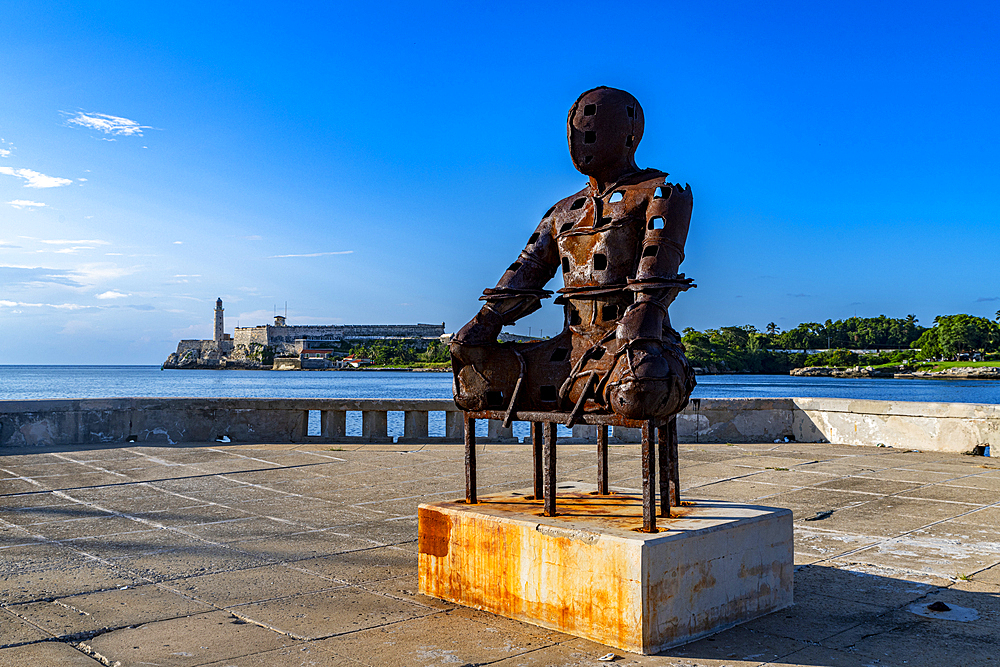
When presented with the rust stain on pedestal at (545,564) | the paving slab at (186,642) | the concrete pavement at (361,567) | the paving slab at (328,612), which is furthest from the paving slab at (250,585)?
the rust stain on pedestal at (545,564)

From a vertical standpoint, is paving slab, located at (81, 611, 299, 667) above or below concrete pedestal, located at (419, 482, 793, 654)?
below

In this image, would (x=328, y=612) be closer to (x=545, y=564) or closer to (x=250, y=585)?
(x=250, y=585)

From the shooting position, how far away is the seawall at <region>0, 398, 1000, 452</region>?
11758 mm

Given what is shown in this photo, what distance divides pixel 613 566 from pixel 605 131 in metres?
2.36

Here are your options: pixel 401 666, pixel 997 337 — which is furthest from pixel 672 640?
pixel 997 337

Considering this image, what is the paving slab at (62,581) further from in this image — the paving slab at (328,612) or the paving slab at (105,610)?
the paving slab at (328,612)

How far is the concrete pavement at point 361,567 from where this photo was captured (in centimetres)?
346

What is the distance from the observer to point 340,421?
12.8 metres

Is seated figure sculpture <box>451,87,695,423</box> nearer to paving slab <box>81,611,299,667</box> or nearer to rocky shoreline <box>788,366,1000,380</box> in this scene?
paving slab <box>81,611,299,667</box>

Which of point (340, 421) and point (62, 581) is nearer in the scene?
point (62, 581)

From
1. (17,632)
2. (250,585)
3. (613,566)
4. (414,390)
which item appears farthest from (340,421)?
(414,390)

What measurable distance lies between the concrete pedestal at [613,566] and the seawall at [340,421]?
7.94 meters

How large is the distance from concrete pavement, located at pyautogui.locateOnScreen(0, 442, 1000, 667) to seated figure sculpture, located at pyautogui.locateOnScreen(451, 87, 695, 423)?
1.23 meters

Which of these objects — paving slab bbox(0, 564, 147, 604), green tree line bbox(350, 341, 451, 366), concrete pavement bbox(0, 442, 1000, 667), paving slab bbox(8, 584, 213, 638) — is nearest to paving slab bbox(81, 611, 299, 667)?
concrete pavement bbox(0, 442, 1000, 667)
